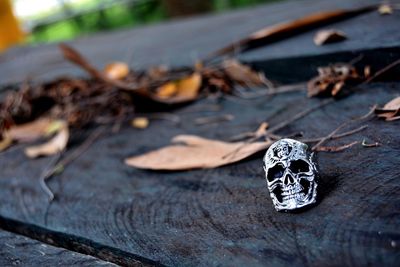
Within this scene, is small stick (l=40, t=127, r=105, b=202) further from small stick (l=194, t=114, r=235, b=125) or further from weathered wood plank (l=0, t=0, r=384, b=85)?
weathered wood plank (l=0, t=0, r=384, b=85)

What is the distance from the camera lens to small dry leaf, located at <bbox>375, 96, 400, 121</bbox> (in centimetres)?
90

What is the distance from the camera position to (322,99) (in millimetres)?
1140

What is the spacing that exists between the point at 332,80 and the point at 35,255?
786 mm

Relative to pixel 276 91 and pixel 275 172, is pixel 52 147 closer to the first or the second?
pixel 276 91

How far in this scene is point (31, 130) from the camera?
1615 millimetres

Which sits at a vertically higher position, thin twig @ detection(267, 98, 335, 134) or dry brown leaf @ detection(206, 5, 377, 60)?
dry brown leaf @ detection(206, 5, 377, 60)

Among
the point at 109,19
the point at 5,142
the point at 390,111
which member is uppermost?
the point at 390,111

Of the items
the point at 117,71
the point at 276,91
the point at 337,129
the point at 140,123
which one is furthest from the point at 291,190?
the point at 117,71

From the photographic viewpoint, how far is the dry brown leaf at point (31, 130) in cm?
157

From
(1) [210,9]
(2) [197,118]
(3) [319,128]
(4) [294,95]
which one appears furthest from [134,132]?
(1) [210,9]

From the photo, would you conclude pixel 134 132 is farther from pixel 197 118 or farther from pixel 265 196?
pixel 265 196

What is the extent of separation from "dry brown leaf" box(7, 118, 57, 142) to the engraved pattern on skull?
996mm

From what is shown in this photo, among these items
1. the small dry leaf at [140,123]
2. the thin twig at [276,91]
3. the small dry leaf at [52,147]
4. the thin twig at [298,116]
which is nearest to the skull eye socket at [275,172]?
the thin twig at [298,116]

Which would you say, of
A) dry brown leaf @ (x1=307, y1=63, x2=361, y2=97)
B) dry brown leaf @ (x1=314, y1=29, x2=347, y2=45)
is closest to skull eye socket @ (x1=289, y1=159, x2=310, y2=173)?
dry brown leaf @ (x1=307, y1=63, x2=361, y2=97)
